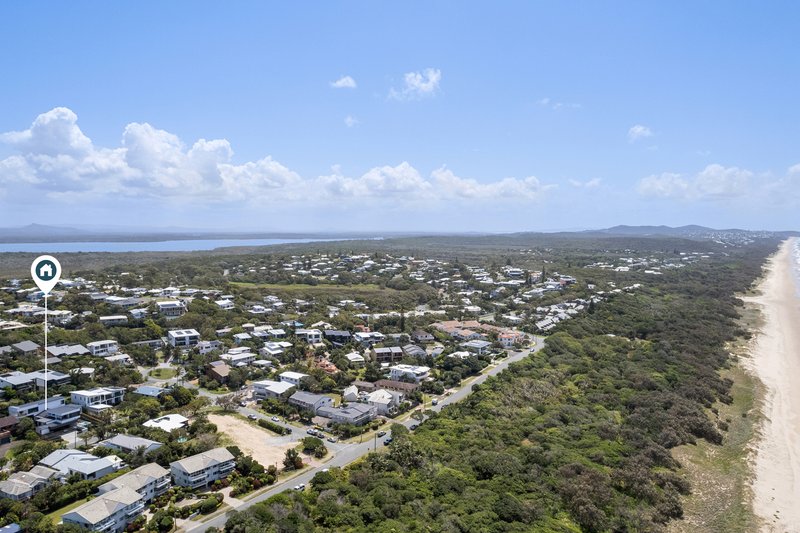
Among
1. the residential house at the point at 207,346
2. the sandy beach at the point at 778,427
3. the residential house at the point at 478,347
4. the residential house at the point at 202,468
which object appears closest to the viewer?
the residential house at the point at 202,468

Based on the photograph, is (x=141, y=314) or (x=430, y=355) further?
(x=141, y=314)

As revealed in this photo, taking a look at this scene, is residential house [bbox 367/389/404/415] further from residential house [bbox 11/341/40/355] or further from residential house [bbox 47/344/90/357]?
residential house [bbox 11/341/40/355]

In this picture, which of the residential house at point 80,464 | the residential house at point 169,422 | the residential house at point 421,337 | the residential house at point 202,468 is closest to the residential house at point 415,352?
the residential house at point 421,337

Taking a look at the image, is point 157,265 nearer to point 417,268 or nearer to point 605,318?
point 417,268

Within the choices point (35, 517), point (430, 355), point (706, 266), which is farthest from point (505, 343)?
point (706, 266)

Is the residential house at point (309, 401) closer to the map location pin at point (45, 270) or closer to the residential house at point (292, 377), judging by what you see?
the residential house at point (292, 377)

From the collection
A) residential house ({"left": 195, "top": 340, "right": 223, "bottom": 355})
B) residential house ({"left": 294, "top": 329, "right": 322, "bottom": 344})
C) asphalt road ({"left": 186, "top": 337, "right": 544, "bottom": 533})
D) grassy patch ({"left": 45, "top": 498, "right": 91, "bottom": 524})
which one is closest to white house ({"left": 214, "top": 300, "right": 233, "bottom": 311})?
residential house ({"left": 195, "top": 340, "right": 223, "bottom": 355})

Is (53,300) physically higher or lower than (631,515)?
higher
